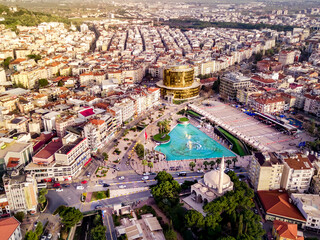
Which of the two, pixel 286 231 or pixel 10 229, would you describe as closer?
pixel 10 229

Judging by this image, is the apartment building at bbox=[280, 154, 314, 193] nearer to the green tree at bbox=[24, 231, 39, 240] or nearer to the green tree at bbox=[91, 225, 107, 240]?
the green tree at bbox=[91, 225, 107, 240]

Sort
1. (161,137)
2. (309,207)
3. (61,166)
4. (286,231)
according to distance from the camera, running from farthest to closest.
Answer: (161,137), (61,166), (309,207), (286,231)

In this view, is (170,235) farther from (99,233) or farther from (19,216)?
(19,216)

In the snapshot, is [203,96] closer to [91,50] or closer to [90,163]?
[90,163]

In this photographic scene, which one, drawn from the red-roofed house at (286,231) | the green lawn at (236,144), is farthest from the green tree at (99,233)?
the green lawn at (236,144)

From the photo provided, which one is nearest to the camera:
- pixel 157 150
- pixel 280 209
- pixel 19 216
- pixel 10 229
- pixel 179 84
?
pixel 10 229

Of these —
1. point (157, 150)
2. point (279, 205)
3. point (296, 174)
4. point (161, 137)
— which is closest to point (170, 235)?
point (279, 205)

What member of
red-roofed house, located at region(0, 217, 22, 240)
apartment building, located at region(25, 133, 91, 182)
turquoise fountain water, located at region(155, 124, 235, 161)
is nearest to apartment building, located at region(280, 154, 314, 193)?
turquoise fountain water, located at region(155, 124, 235, 161)
